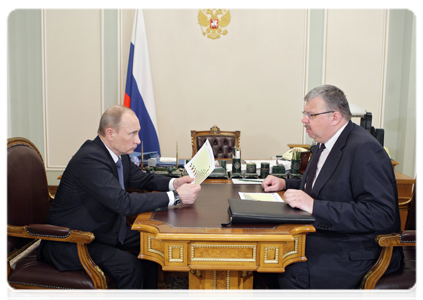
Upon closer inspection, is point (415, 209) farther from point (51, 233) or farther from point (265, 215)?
point (51, 233)

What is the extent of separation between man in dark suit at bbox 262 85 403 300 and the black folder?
78mm

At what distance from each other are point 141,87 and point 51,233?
9.96 ft

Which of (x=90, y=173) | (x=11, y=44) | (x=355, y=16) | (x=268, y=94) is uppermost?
(x=355, y=16)

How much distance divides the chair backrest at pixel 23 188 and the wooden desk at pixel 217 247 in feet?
2.25

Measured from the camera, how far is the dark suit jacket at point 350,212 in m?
1.40

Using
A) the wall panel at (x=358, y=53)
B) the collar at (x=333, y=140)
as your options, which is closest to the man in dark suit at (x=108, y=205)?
the collar at (x=333, y=140)

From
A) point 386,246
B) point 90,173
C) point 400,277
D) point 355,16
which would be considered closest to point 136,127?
point 90,173

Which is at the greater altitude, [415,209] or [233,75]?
[233,75]

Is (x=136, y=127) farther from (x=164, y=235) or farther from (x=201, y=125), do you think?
(x=201, y=125)

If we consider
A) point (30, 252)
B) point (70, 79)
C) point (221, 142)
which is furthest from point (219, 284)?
point (70, 79)

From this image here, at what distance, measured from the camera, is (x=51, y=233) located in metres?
1.51

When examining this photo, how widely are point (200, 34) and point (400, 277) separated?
3820 millimetres

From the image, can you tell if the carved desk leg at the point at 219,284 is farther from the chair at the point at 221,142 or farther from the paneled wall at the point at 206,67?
the paneled wall at the point at 206,67
